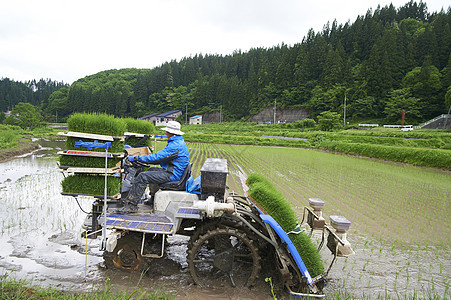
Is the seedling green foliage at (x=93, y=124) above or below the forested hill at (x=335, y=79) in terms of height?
below

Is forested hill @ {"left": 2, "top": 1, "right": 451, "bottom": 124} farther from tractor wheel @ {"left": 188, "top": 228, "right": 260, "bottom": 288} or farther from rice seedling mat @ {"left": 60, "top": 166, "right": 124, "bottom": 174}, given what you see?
rice seedling mat @ {"left": 60, "top": 166, "right": 124, "bottom": 174}

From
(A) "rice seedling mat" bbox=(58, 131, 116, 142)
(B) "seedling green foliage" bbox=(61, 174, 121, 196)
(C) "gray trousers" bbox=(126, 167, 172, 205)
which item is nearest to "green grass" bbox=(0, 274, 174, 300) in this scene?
(B) "seedling green foliage" bbox=(61, 174, 121, 196)

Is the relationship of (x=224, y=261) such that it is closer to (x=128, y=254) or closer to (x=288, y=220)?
(x=288, y=220)

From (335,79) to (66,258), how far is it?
5656 centimetres

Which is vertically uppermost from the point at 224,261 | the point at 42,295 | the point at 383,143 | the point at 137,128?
the point at 137,128

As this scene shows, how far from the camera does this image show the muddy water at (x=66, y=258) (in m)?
3.36

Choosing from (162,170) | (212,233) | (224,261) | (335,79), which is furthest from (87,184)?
(335,79)

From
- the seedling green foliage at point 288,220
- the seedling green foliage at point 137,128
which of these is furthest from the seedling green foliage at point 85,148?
the seedling green foliage at point 288,220

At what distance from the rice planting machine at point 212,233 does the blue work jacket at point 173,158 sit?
0.47 feet

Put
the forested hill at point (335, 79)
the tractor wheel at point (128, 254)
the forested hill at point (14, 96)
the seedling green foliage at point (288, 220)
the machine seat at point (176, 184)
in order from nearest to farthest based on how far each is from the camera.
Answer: the seedling green foliage at point (288, 220), the tractor wheel at point (128, 254), the machine seat at point (176, 184), the forested hill at point (335, 79), the forested hill at point (14, 96)

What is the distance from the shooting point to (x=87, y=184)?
3.62m

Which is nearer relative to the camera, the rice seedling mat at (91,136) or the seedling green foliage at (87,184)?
the rice seedling mat at (91,136)

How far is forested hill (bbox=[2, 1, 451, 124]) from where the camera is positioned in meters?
42.8

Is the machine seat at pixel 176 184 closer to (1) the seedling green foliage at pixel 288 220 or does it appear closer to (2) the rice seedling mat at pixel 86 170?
(2) the rice seedling mat at pixel 86 170
